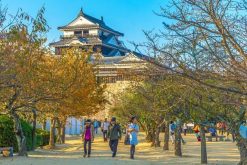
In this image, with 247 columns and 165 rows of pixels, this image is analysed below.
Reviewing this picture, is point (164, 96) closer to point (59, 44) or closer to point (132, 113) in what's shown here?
point (132, 113)

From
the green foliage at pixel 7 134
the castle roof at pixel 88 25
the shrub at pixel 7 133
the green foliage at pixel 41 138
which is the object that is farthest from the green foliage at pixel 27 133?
the castle roof at pixel 88 25

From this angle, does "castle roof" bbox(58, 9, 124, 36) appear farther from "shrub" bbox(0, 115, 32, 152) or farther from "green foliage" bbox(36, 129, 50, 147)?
"shrub" bbox(0, 115, 32, 152)

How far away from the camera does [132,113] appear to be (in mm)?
33688

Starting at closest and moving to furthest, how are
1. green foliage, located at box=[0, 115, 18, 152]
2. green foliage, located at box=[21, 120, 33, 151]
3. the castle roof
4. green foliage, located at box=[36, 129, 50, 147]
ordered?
green foliage, located at box=[0, 115, 18, 152]
green foliage, located at box=[21, 120, 33, 151]
green foliage, located at box=[36, 129, 50, 147]
the castle roof

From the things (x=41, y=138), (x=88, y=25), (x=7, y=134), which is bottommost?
(x=41, y=138)

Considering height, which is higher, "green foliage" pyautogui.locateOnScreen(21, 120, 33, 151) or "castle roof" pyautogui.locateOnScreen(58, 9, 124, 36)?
"castle roof" pyautogui.locateOnScreen(58, 9, 124, 36)

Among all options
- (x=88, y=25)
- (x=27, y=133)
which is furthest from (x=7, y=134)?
(x=88, y=25)

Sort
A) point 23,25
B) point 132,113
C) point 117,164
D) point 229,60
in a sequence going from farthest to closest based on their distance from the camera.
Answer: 1. point 132,113
2. point 117,164
3. point 23,25
4. point 229,60

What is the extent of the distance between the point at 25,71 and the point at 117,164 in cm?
413

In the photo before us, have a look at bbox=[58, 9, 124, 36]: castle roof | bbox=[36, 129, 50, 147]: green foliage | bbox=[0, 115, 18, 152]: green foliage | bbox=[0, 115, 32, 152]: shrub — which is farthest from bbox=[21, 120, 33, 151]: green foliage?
bbox=[58, 9, 124, 36]: castle roof

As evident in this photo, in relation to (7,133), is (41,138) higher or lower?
lower

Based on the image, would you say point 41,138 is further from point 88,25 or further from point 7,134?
point 88,25

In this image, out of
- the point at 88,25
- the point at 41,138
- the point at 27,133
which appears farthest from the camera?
the point at 88,25

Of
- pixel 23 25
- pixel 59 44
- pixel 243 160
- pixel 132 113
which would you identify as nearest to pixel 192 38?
pixel 23 25
